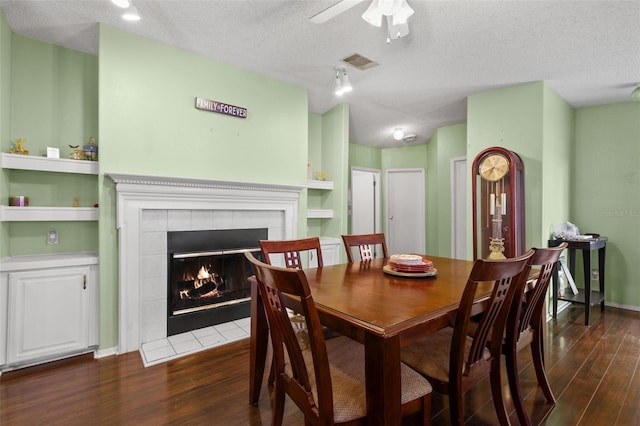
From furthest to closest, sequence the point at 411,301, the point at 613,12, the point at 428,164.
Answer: the point at 428,164, the point at 613,12, the point at 411,301

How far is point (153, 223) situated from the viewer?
2689 millimetres

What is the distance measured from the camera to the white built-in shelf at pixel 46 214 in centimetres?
233

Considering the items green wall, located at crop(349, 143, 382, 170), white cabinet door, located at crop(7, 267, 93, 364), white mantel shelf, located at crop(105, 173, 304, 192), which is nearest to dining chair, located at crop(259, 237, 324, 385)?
white mantel shelf, located at crop(105, 173, 304, 192)

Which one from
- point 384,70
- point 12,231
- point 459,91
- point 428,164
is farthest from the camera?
point 428,164

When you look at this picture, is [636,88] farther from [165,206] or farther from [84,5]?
[84,5]

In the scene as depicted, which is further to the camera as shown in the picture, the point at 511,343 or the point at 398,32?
the point at 398,32

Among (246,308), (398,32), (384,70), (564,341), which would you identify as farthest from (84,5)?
(564,341)

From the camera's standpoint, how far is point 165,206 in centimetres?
271

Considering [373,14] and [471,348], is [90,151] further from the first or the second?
[471,348]

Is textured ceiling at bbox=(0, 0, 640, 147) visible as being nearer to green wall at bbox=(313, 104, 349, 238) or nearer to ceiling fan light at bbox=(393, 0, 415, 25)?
ceiling fan light at bbox=(393, 0, 415, 25)

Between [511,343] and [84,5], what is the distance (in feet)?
11.3

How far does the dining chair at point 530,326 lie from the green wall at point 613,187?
9.48ft

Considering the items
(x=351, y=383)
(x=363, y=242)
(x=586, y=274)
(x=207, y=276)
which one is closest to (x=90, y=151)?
(x=207, y=276)

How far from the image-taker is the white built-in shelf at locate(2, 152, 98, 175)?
2311 mm
